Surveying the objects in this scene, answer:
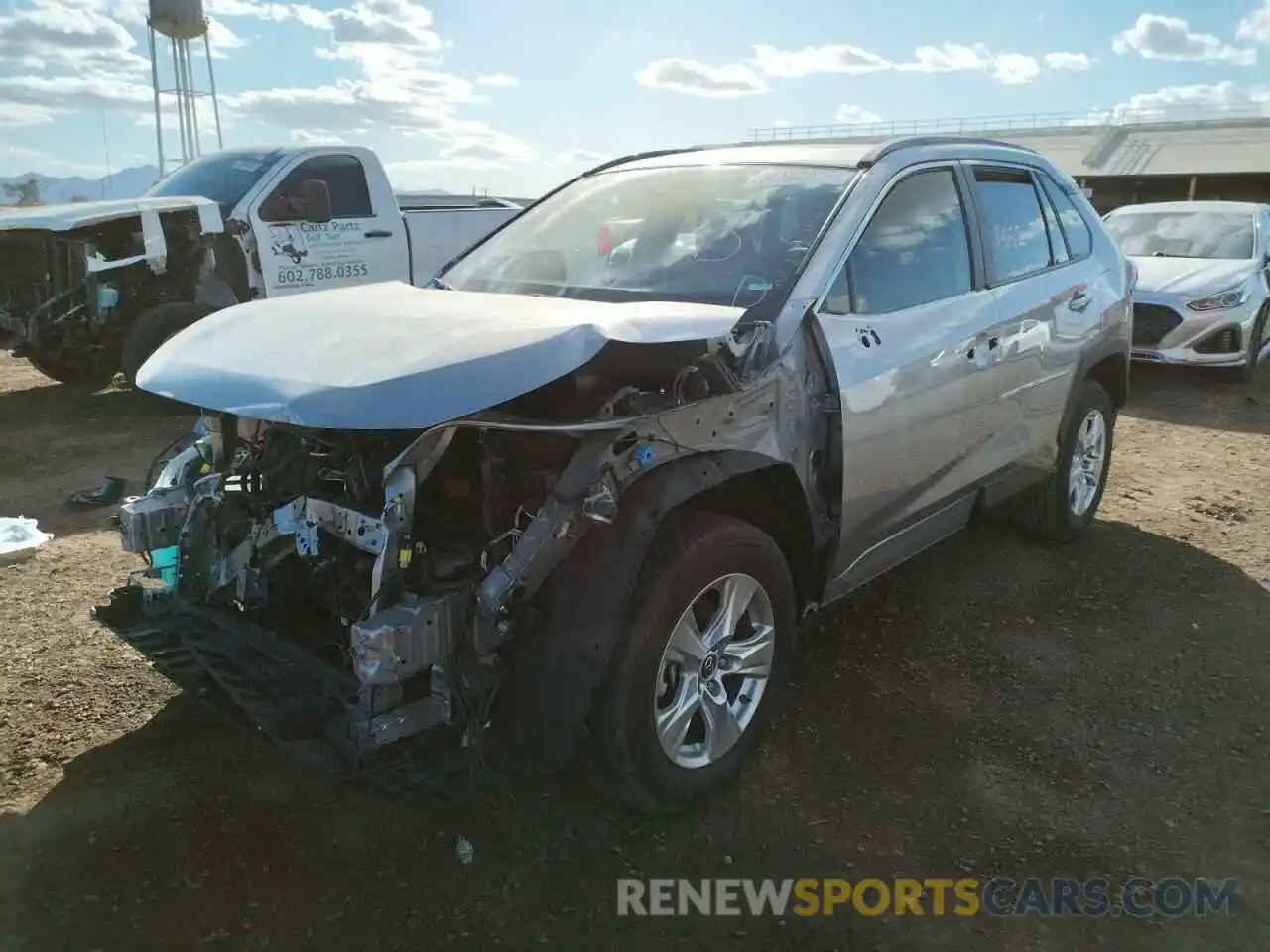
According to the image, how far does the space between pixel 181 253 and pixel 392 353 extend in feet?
22.9

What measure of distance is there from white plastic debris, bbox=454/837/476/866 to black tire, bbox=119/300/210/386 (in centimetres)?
620

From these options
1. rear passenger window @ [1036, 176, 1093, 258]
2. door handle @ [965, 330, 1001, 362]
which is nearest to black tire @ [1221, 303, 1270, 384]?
rear passenger window @ [1036, 176, 1093, 258]

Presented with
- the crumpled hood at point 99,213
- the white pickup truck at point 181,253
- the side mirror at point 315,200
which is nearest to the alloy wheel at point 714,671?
the side mirror at point 315,200

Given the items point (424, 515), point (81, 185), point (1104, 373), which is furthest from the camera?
point (81, 185)

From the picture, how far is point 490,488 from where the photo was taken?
112 inches

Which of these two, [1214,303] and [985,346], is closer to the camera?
[985,346]

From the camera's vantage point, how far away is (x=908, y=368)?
142 inches

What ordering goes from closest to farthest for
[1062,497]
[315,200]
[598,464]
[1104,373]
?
[598,464]
[1062,497]
[1104,373]
[315,200]

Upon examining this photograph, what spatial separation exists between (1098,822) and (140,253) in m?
8.18

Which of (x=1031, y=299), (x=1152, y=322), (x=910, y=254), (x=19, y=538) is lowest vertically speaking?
(x=19, y=538)

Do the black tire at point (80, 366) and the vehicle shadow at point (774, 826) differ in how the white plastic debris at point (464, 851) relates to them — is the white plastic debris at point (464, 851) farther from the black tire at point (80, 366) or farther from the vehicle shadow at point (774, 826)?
the black tire at point (80, 366)

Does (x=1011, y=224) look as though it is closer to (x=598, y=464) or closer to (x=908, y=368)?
(x=908, y=368)

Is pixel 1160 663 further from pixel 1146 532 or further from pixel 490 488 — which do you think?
pixel 490 488

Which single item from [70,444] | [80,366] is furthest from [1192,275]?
[80,366]
